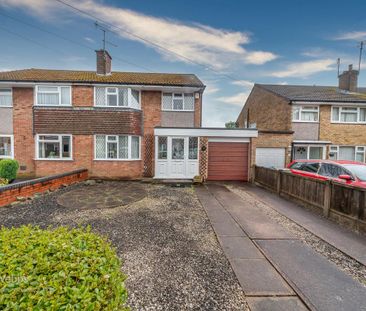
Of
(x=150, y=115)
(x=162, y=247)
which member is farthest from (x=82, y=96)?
(x=162, y=247)

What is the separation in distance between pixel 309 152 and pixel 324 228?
10.6 meters

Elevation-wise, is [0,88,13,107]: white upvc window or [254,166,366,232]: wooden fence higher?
[0,88,13,107]: white upvc window

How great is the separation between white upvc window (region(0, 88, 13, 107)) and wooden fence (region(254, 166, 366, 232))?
15.8 metres

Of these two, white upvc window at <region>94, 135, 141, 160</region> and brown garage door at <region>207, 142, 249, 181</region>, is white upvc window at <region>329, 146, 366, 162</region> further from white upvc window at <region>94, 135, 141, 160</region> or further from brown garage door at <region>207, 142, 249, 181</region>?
white upvc window at <region>94, 135, 141, 160</region>

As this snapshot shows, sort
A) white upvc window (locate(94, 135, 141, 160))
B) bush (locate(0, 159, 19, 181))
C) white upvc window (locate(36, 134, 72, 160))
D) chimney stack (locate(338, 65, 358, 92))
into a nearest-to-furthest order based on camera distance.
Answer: bush (locate(0, 159, 19, 181)), white upvc window (locate(36, 134, 72, 160)), white upvc window (locate(94, 135, 141, 160)), chimney stack (locate(338, 65, 358, 92))

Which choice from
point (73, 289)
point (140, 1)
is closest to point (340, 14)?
point (140, 1)

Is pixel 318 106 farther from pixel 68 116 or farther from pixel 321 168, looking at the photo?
pixel 68 116

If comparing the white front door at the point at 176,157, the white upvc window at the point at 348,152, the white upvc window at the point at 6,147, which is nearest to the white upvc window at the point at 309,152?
the white upvc window at the point at 348,152

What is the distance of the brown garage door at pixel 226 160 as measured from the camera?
11.3 metres

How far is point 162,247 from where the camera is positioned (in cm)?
378

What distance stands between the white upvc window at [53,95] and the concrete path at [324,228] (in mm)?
11898

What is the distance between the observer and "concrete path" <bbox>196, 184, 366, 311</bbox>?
8.11 ft

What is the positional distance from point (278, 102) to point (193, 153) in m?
8.93

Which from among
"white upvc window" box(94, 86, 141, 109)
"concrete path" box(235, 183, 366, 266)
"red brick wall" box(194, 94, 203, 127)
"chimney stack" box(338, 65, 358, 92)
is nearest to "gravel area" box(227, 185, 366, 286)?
"concrete path" box(235, 183, 366, 266)
